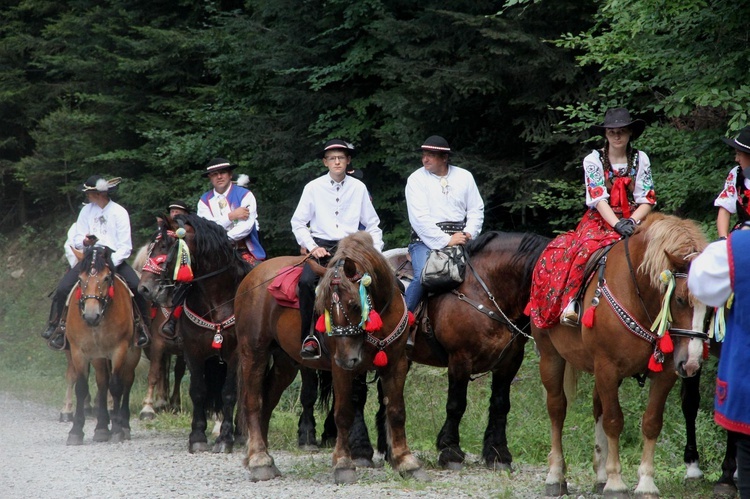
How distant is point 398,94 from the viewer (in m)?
15.1

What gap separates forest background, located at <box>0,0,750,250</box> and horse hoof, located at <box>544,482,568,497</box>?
9.88ft

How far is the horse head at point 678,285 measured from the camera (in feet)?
21.2

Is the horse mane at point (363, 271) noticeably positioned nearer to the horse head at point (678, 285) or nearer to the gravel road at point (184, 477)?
the gravel road at point (184, 477)

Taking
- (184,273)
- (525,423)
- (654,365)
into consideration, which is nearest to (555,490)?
(654,365)

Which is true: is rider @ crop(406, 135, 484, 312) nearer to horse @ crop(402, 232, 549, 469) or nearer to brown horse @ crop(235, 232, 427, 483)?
horse @ crop(402, 232, 549, 469)

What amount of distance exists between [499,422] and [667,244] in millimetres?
Answer: 3123

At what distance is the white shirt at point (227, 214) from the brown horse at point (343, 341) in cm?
233

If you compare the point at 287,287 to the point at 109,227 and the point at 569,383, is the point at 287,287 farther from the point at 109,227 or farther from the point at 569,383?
the point at 109,227

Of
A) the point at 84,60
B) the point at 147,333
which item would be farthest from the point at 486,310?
the point at 84,60

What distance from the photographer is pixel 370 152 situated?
17.0 meters

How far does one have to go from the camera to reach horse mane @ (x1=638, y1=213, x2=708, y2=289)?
681 cm

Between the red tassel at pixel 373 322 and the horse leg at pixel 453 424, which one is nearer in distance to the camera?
the red tassel at pixel 373 322

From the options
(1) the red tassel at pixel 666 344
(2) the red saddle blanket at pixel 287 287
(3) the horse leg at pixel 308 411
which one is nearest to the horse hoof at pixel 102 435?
(3) the horse leg at pixel 308 411

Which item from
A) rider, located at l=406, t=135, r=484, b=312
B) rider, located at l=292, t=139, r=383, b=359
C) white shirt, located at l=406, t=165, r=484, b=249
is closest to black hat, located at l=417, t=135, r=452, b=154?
rider, located at l=406, t=135, r=484, b=312
